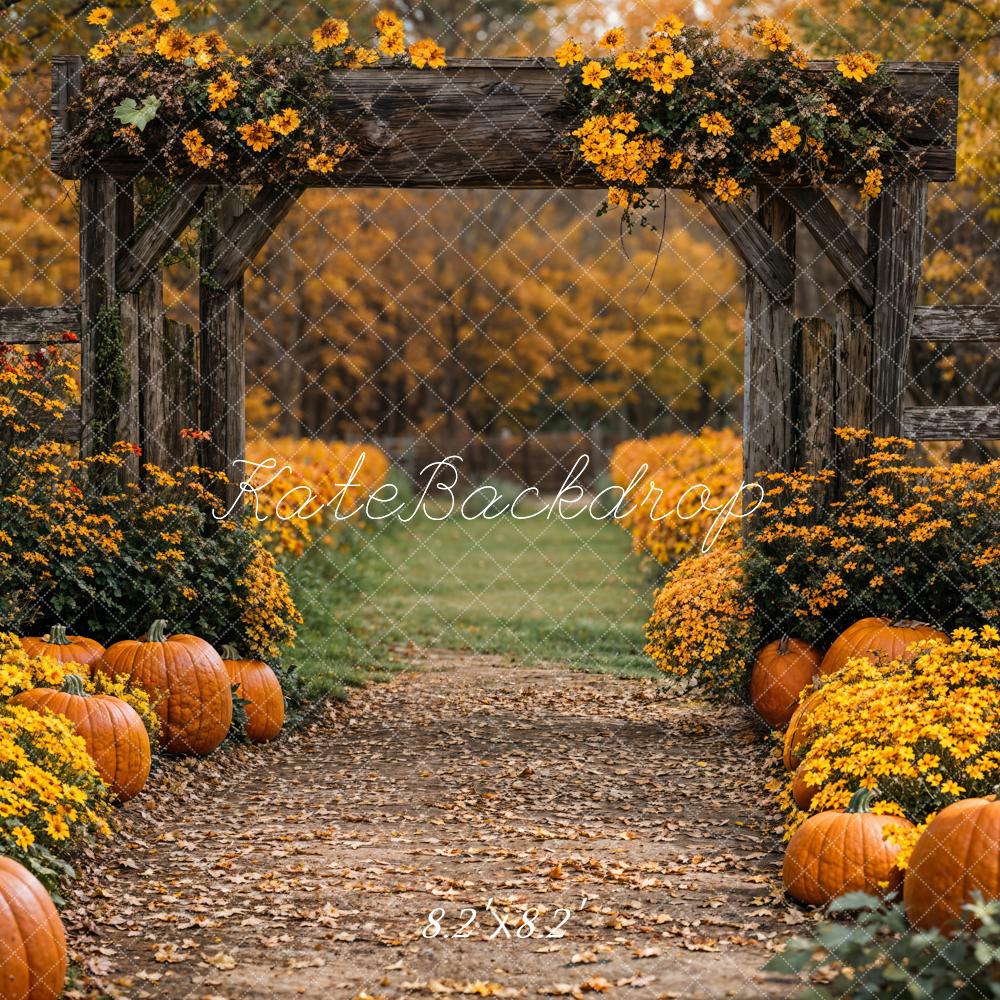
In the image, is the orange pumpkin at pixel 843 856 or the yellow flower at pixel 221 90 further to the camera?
the yellow flower at pixel 221 90

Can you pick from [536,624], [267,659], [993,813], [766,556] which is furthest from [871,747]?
[536,624]

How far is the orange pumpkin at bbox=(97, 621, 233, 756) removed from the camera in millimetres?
6531

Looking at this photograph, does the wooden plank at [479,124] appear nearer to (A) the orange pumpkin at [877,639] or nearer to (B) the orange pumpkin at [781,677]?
(A) the orange pumpkin at [877,639]

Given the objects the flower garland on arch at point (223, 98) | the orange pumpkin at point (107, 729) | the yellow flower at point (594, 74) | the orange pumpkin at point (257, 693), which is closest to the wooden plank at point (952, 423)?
the yellow flower at point (594, 74)

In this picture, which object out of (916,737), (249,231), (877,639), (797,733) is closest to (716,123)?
(249,231)

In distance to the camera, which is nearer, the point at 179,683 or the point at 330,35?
the point at 179,683

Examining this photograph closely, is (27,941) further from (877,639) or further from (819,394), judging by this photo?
(819,394)

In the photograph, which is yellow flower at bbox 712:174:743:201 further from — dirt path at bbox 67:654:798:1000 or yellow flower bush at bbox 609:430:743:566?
dirt path at bbox 67:654:798:1000

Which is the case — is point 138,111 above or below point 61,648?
above

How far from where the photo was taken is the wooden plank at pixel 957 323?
24.4ft

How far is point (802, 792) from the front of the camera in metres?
5.32

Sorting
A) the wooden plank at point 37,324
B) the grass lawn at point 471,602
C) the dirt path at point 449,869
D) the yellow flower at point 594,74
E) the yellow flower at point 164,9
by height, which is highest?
the yellow flower at point 164,9

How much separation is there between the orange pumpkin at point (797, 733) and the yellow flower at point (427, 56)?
402 centimetres

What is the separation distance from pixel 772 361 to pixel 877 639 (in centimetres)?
198
